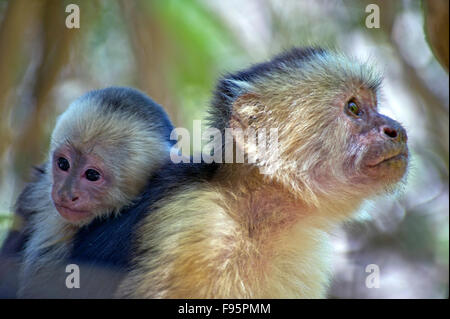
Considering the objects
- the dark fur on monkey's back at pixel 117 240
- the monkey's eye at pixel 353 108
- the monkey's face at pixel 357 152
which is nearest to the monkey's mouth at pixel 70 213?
the dark fur on monkey's back at pixel 117 240

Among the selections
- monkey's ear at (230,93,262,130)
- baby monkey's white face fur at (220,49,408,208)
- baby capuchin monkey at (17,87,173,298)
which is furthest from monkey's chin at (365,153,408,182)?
baby capuchin monkey at (17,87,173,298)

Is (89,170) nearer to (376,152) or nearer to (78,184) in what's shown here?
(78,184)

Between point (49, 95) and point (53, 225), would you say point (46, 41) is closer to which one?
point (49, 95)

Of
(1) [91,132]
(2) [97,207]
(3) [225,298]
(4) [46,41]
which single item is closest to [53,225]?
(2) [97,207]

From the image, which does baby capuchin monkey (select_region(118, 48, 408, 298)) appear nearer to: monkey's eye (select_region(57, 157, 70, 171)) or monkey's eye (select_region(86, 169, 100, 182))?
monkey's eye (select_region(86, 169, 100, 182))

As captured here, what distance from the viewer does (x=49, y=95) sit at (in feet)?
13.2

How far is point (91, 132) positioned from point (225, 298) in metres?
1.14

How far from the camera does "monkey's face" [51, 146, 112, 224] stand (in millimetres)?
2689

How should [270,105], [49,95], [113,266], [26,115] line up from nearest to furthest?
[113,266] → [270,105] → [26,115] → [49,95]

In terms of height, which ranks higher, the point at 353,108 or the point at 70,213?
the point at 353,108

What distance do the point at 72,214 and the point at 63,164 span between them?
309mm

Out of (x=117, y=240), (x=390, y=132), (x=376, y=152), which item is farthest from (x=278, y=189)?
(x=117, y=240)

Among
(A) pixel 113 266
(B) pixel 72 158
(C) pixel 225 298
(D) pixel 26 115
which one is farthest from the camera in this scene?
(D) pixel 26 115

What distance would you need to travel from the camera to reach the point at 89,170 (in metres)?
2.85
